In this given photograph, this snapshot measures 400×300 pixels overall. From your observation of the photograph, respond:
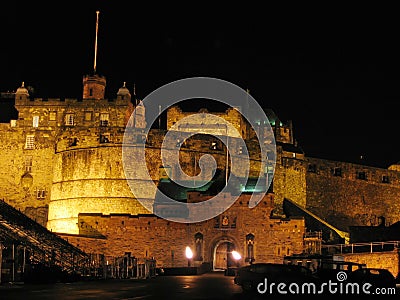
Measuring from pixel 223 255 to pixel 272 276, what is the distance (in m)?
17.3

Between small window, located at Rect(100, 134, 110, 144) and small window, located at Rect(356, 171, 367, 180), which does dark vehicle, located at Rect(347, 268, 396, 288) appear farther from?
small window, located at Rect(356, 171, 367, 180)

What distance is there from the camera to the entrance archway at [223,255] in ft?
130

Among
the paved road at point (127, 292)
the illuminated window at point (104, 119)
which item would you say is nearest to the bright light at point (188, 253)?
the paved road at point (127, 292)

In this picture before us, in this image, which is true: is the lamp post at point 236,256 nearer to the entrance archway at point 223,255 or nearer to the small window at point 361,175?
the entrance archway at point 223,255

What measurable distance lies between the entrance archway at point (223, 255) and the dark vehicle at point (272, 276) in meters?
15.1

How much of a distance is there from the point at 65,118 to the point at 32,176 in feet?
15.8

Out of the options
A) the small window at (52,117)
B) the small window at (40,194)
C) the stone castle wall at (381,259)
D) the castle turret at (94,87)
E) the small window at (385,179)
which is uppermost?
the castle turret at (94,87)

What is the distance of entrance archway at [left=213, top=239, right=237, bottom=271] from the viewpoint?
39.6 metres

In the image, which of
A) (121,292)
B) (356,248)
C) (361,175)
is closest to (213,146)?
(356,248)

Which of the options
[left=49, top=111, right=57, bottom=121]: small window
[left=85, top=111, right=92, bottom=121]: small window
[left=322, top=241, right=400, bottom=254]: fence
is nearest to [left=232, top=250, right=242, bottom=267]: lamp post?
[left=322, top=241, right=400, bottom=254]: fence

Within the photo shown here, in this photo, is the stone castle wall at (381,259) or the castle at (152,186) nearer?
the stone castle wall at (381,259)

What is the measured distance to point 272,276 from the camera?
23500mm

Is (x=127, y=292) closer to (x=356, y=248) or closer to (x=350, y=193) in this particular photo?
(x=356, y=248)

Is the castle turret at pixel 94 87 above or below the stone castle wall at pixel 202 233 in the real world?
above
